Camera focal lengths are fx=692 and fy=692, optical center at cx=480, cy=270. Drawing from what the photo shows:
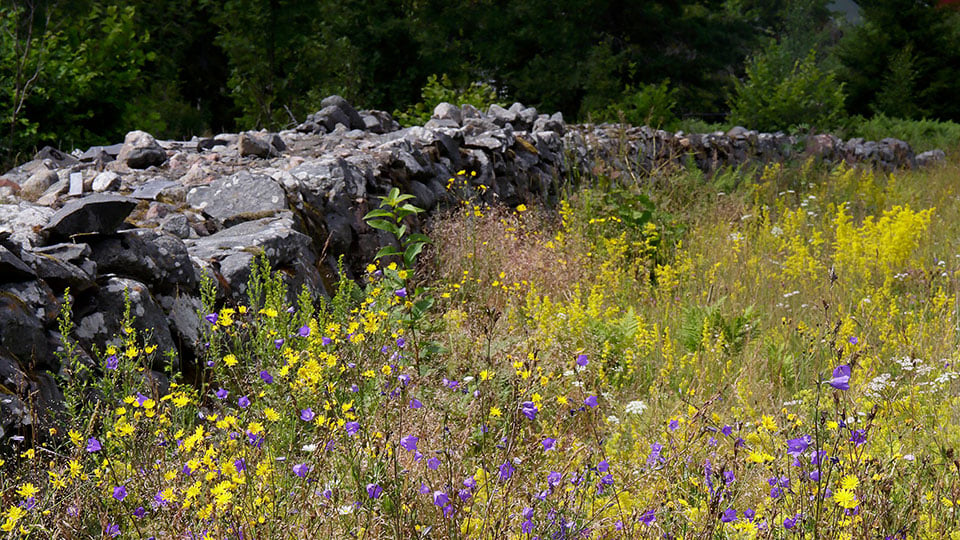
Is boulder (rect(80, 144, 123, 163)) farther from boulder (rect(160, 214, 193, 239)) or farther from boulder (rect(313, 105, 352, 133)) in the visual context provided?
boulder (rect(160, 214, 193, 239))

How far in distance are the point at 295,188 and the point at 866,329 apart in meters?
3.59

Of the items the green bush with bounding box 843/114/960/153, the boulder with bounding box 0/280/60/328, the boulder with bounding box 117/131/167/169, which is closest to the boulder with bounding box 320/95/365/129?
the boulder with bounding box 117/131/167/169

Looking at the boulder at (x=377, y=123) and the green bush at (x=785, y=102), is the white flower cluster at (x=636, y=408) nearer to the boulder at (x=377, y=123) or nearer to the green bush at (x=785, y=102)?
the boulder at (x=377, y=123)

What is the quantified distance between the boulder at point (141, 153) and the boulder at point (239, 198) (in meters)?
1.41

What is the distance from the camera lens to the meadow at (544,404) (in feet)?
6.18

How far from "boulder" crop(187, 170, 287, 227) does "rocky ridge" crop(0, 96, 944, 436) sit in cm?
1

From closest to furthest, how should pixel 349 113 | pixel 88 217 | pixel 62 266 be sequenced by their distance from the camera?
pixel 62 266
pixel 88 217
pixel 349 113

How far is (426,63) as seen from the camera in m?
17.4

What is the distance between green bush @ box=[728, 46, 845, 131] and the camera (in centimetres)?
1532

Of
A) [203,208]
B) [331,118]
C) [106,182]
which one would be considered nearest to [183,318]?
[203,208]

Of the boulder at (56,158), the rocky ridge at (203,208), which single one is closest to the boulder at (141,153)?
the rocky ridge at (203,208)

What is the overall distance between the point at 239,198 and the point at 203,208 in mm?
227

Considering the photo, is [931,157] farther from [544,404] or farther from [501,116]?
[544,404]

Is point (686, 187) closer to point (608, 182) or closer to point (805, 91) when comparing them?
point (608, 182)
